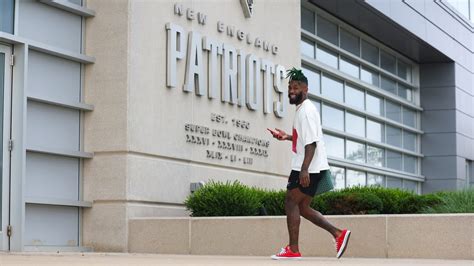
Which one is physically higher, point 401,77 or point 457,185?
point 401,77

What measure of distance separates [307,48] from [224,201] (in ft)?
31.2

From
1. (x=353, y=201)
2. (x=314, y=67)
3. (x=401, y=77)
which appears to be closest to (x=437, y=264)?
(x=353, y=201)

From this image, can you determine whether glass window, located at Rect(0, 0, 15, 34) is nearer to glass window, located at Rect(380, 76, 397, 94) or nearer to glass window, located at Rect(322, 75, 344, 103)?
glass window, located at Rect(322, 75, 344, 103)

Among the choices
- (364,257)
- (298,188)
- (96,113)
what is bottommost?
(364,257)

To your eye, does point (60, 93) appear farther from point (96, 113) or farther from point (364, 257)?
point (364, 257)

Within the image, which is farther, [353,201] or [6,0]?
[353,201]

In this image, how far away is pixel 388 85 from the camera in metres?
29.0

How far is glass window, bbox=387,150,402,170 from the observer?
93.8 feet

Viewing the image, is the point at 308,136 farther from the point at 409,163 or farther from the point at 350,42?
the point at 409,163

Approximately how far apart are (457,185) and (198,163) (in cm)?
1606

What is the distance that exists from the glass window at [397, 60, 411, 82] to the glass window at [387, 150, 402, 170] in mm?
2673

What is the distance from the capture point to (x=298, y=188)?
1102 centimetres

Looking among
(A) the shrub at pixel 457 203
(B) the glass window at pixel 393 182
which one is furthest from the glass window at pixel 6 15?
(B) the glass window at pixel 393 182

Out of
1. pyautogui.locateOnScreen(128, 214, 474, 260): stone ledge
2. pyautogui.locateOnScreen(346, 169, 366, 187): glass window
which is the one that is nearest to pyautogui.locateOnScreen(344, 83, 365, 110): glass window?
pyautogui.locateOnScreen(346, 169, 366, 187): glass window
